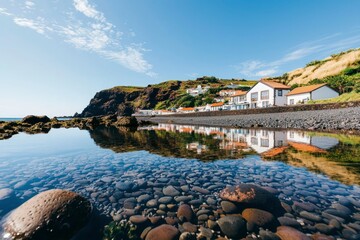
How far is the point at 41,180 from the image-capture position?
7.73 meters

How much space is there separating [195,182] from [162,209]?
6.97 feet

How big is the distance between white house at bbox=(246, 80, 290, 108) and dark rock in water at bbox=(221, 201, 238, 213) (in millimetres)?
60369

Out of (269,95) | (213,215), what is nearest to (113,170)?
(213,215)

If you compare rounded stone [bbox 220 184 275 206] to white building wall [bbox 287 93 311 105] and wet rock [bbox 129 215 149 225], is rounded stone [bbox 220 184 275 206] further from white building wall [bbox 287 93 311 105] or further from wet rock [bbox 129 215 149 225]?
white building wall [bbox 287 93 311 105]

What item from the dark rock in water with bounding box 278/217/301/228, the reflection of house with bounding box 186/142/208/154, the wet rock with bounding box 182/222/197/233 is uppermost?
the reflection of house with bounding box 186/142/208/154

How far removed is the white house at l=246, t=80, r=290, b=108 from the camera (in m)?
58.8

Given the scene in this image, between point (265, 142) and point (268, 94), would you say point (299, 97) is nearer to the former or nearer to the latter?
point (268, 94)

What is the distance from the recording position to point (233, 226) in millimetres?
4066

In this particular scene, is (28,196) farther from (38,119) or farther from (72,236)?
(38,119)

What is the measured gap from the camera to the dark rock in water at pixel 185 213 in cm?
448

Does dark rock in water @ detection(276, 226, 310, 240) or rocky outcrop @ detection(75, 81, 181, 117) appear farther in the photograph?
rocky outcrop @ detection(75, 81, 181, 117)

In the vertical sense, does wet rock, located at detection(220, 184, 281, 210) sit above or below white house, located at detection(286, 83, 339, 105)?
below

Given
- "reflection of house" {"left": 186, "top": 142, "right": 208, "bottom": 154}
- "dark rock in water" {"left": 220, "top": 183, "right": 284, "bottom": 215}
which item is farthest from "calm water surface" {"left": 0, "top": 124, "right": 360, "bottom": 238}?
"reflection of house" {"left": 186, "top": 142, "right": 208, "bottom": 154}

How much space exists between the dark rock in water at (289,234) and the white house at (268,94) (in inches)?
2401
